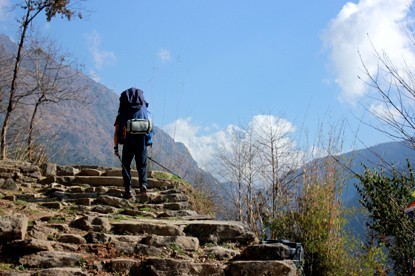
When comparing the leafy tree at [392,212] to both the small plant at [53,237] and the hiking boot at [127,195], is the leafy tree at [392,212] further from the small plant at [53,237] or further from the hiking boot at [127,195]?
the small plant at [53,237]

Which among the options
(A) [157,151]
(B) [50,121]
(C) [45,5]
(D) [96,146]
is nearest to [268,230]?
(A) [157,151]

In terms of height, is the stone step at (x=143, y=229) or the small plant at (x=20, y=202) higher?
the small plant at (x=20, y=202)

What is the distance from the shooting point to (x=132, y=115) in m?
8.26

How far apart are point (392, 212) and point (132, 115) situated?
14.7 feet

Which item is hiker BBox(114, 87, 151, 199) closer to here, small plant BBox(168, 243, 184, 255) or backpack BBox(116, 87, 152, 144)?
backpack BBox(116, 87, 152, 144)

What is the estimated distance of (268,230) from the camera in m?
7.66

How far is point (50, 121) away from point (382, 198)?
11519mm

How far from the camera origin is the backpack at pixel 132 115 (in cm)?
800

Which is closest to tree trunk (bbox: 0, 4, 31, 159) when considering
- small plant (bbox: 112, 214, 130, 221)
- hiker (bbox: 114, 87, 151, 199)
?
hiker (bbox: 114, 87, 151, 199)

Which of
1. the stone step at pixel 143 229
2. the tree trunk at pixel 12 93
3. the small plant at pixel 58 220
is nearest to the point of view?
the stone step at pixel 143 229

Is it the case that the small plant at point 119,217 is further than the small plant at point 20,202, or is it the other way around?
the small plant at point 20,202

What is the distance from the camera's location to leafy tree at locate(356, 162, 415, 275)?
7.45 m

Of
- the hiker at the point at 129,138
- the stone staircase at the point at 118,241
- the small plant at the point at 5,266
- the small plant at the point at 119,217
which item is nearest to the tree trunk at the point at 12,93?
the stone staircase at the point at 118,241

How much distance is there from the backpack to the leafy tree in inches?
139
